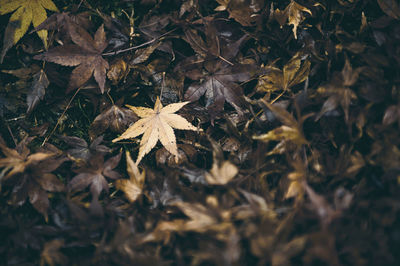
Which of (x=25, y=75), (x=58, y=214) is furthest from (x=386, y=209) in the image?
(x=25, y=75)

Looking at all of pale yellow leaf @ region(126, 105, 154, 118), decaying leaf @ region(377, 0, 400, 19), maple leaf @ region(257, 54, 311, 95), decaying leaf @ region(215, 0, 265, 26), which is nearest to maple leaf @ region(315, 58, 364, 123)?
maple leaf @ region(257, 54, 311, 95)

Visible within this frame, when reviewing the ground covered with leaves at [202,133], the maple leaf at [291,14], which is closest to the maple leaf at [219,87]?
the ground covered with leaves at [202,133]

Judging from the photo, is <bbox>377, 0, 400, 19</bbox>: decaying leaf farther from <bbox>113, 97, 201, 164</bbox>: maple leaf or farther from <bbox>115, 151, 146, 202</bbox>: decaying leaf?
<bbox>115, 151, 146, 202</bbox>: decaying leaf

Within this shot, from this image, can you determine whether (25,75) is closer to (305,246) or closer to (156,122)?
(156,122)

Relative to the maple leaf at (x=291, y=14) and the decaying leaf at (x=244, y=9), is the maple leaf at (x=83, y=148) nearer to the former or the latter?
the decaying leaf at (x=244, y=9)

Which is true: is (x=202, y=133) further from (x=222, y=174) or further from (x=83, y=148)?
(x=83, y=148)
